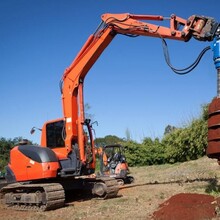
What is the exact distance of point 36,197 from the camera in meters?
11.0

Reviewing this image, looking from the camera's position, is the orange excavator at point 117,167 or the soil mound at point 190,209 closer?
the soil mound at point 190,209

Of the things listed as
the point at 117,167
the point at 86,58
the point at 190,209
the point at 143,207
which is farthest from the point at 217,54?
the point at 117,167

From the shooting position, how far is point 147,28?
1184cm

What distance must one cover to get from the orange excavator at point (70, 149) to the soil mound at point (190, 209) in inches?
148

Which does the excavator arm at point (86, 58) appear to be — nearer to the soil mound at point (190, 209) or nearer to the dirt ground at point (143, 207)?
the dirt ground at point (143, 207)

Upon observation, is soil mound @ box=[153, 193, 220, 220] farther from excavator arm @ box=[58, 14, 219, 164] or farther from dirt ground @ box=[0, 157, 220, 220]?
excavator arm @ box=[58, 14, 219, 164]

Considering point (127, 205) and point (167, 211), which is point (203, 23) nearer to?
point (167, 211)

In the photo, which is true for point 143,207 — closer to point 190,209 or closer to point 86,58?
point 190,209

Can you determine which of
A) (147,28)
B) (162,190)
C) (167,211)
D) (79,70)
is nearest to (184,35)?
(147,28)

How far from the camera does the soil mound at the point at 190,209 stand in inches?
298

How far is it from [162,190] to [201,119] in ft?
45.8

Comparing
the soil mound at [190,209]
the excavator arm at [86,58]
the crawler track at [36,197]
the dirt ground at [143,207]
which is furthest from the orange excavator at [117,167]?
the soil mound at [190,209]

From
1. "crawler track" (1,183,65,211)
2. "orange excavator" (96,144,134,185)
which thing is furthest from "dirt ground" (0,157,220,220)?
"orange excavator" (96,144,134,185)

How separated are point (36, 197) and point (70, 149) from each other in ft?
6.19
